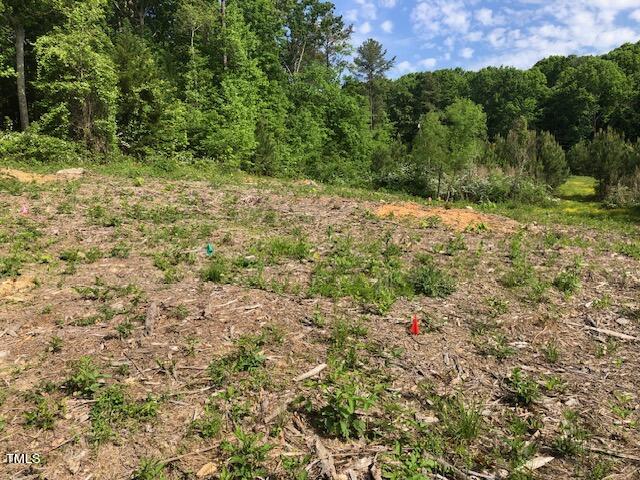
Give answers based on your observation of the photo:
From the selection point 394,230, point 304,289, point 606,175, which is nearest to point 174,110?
point 394,230

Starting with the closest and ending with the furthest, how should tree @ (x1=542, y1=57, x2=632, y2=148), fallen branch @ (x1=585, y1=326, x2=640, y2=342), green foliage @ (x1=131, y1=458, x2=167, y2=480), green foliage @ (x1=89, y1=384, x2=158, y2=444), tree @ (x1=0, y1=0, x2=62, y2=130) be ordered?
1. green foliage @ (x1=131, y1=458, x2=167, y2=480)
2. green foliage @ (x1=89, y1=384, x2=158, y2=444)
3. fallen branch @ (x1=585, y1=326, x2=640, y2=342)
4. tree @ (x1=0, y1=0, x2=62, y2=130)
5. tree @ (x1=542, y1=57, x2=632, y2=148)

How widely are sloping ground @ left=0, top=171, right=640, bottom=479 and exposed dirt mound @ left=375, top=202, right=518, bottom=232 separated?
1550mm

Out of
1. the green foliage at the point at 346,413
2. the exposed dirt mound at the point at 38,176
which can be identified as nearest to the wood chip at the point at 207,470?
the green foliage at the point at 346,413

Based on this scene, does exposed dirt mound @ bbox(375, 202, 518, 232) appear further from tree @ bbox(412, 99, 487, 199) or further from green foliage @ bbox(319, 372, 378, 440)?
tree @ bbox(412, 99, 487, 199)

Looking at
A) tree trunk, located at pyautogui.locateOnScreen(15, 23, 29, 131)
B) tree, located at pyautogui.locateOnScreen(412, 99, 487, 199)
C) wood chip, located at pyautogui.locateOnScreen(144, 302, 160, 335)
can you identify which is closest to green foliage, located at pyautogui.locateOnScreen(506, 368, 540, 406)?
wood chip, located at pyautogui.locateOnScreen(144, 302, 160, 335)

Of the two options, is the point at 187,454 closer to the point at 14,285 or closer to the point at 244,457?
the point at 244,457

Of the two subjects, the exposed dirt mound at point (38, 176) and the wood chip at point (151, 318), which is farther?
the exposed dirt mound at point (38, 176)

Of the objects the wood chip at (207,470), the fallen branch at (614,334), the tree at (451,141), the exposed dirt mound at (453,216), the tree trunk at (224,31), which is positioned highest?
the tree trunk at (224,31)

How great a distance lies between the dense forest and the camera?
17531mm

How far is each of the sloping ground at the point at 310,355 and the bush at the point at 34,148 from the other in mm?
10635

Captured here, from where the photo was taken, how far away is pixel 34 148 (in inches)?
647

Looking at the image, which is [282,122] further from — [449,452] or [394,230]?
[449,452]

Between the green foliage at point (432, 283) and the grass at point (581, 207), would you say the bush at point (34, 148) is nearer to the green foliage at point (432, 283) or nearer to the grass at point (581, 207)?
the grass at point (581, 207)

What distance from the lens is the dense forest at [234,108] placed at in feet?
57.5
